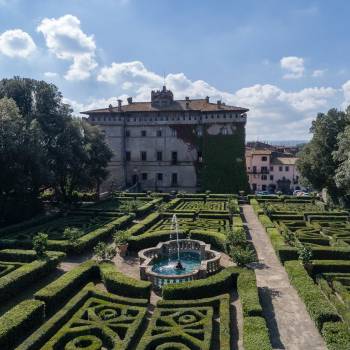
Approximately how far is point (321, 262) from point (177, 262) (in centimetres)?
718

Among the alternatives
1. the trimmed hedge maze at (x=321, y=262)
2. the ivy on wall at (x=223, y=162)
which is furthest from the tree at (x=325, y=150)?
the ivy on wall at (x=223, y=162)

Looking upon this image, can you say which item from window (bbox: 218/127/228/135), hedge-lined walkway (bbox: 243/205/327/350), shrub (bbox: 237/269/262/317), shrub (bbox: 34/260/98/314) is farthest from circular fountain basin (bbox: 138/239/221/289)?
window (bbox: 218/127/228/135)

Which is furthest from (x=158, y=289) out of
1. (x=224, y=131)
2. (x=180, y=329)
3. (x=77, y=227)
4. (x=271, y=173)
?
(x=271, y=173)

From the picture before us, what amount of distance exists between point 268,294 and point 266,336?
4540 millimetres

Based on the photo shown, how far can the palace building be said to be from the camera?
2098 inches

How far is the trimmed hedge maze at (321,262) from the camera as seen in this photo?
450 inches

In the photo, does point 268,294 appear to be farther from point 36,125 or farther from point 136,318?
point 36,125

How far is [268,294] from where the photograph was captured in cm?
1466

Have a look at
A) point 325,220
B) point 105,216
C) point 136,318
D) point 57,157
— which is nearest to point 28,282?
point 136,318

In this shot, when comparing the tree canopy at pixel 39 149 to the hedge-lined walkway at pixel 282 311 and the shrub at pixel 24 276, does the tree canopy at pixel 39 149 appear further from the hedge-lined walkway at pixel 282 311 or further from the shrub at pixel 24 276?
the hedge-lined walkway at pixel 282 311

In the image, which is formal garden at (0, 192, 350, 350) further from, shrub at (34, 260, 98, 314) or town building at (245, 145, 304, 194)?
town building at (245, 145, 304, 194)

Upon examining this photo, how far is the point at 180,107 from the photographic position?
5512 centimetres

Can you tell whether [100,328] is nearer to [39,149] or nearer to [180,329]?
[180,329]

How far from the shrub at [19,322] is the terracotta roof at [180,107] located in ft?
145
